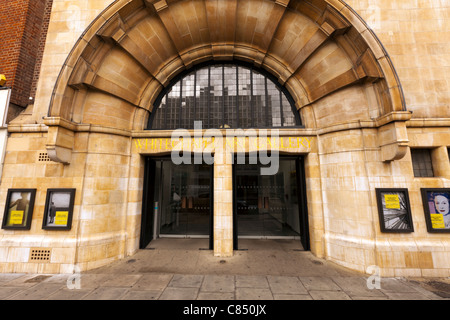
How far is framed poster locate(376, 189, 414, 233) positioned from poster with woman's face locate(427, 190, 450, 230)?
698 mm

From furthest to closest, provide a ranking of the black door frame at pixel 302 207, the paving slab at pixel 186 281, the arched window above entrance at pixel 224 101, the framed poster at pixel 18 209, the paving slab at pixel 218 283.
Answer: the arched window above entrance at pixel 224 101 < the black door frame at pixel 302 207 < the framed poster at pixel 18 209 < the paving slab at pixel 186 281 < the paving slab at pixel 218 283

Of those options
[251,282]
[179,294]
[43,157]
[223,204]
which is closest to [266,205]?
[223,204]

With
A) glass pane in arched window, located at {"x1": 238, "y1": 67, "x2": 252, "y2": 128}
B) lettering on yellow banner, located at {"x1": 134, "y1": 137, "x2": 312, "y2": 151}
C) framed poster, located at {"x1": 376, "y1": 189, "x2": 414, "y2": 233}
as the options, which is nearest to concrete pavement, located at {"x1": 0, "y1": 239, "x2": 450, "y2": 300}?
framed poster, located at {"x1": 376, "y1": 189, "x2": 414, "y2": 233}

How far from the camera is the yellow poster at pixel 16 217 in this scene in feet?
20.7

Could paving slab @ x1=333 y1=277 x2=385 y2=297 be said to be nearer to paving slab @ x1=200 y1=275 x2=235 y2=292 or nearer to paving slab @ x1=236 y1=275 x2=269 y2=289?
paving slab @ x1=236 y1=275 x2=269 y2=289

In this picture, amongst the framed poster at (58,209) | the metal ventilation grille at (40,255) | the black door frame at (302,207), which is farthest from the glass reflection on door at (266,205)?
the metal ventilation grille at (40,255)

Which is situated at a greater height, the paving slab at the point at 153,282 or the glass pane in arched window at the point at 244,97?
the glass pane in arched window at the point at 244,97

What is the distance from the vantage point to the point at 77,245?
6176mm

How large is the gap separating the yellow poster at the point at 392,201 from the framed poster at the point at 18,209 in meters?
12.0

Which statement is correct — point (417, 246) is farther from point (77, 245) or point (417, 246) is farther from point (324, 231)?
point (77, 245)

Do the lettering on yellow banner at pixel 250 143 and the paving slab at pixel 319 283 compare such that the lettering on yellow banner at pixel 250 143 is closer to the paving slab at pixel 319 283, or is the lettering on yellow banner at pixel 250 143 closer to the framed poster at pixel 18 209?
the paving slab at pixel 319 283

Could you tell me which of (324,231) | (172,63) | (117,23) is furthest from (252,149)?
(117,23)

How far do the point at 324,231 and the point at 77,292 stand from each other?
7983 millimetres

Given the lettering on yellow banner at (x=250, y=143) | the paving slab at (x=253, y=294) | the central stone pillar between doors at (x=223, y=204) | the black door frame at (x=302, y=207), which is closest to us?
the paving slab at (x=253, y=294)
